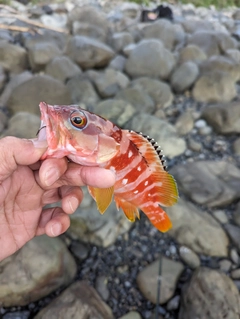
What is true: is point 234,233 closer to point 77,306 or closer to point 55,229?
point 77,306

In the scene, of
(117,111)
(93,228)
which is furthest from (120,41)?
(93,228)

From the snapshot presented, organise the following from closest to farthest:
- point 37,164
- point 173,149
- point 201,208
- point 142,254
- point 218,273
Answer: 1. point 37,164
2. point 218,273
3. point 142,254
4. point 201,208
5. point 173,149

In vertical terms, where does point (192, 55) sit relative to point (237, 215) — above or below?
above

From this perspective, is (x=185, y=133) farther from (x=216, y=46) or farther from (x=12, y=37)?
(x=12, y=37)

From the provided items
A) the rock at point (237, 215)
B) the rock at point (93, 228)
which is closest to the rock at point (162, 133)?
the rock at point (237, 215)

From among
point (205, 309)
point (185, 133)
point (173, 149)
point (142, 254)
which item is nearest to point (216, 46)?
point (185, 133)

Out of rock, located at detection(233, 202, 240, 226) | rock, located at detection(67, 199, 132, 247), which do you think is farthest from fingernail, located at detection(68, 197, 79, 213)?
rock, located at detection(233, 202, 240, 226)
